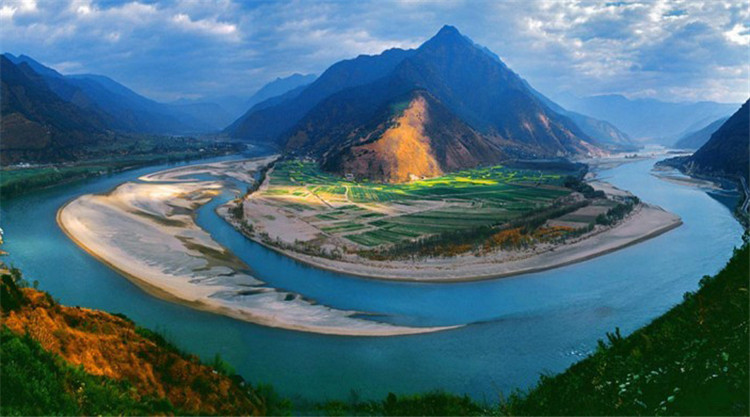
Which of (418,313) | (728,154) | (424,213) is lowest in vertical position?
(418,313)

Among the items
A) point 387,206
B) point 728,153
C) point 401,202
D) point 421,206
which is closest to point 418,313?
point 387,206

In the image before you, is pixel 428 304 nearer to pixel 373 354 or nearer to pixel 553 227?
pixel 373 354

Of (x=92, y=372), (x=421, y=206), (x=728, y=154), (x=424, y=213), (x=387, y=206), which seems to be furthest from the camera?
(x=728, y=154)

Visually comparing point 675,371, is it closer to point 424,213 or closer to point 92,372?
point 92,372

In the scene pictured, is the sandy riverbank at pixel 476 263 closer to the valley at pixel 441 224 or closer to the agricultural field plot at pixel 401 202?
the valley at pixel 441 224

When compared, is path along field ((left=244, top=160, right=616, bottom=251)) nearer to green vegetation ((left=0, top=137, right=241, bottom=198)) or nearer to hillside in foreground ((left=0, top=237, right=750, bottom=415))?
hillside in foreground ((left=0, top=237, right=750, bottom=415))
